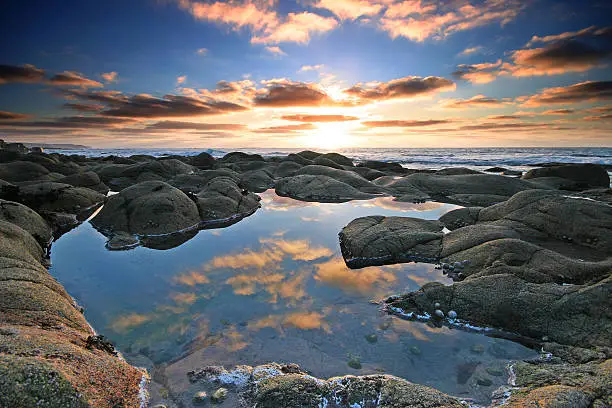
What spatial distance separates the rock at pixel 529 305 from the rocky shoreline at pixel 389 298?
0.02m

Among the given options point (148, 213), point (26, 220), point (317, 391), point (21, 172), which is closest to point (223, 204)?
point (148, 213)

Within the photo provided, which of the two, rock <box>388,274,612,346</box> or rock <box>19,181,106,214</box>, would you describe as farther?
rock <box>19,181,106,214</box>

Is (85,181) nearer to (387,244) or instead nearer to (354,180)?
(354,180)

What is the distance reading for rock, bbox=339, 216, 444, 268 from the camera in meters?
8.28

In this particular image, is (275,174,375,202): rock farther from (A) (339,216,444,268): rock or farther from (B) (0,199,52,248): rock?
(B) (0,199,52,248): rock

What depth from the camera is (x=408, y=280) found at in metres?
7.05

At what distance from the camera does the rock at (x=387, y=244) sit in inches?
326

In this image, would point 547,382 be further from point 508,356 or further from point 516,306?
point 516,306

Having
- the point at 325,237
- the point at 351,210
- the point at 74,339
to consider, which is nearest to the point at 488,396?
the point at 74,339

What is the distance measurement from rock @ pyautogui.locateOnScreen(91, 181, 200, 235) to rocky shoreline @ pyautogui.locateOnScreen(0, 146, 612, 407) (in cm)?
5

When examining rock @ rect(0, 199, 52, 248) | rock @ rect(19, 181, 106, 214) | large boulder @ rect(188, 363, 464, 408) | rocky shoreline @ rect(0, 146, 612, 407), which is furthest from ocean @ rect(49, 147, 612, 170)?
large boulder @ rect(188, 363, 464, 408)

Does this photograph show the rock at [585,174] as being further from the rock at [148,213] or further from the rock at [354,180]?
the rock at [148,213]

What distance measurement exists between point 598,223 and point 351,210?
821cm

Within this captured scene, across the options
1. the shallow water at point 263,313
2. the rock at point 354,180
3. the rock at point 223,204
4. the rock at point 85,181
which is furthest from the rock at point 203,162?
the shallow water at point 263,313
